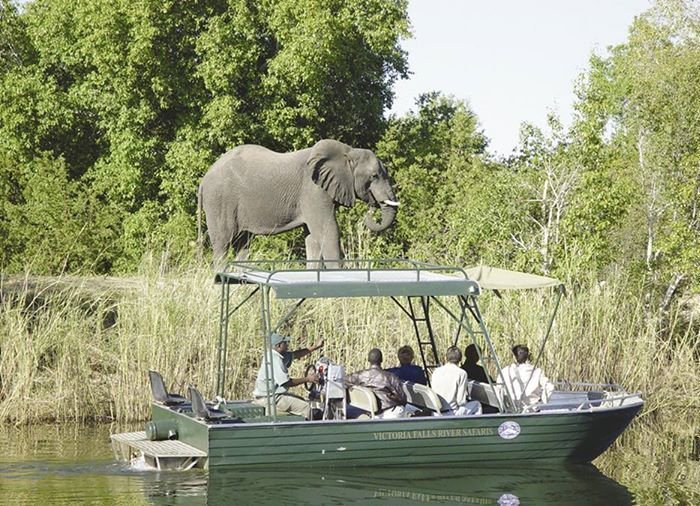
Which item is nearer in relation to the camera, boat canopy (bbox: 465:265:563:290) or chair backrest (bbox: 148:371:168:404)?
chair backrest (bbox: 148:371:168:404)

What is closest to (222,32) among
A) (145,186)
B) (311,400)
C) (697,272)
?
(145,186)

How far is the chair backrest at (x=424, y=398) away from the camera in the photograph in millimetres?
16438

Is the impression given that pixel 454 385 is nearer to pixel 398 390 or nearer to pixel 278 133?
pixel 398 390

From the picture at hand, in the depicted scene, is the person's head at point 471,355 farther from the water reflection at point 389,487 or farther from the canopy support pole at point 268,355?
→ the canopy support pole at point 268,355

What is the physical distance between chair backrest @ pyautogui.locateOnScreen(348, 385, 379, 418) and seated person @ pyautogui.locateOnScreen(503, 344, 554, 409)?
5.89ft

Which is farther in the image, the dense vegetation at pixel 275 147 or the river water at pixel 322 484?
the dense vegetation at pixel 275 147

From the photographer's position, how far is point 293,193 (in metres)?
24.5

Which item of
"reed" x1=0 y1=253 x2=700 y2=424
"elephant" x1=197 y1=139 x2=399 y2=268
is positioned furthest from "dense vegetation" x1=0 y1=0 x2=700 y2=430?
"elephant" x1=197 y1=139 x2=399 y2=268

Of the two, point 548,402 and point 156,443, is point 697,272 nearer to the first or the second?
point 548,402

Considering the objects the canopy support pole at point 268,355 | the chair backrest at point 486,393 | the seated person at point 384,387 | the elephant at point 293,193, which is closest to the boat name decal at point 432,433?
the seated person at point 384,387

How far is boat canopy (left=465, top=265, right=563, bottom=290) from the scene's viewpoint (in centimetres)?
1770

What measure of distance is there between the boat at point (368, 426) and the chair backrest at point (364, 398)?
11mm

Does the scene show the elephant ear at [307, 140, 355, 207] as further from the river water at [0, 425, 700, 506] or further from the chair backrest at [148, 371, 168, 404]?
the chair backrest at [148, 371, 168, 404]

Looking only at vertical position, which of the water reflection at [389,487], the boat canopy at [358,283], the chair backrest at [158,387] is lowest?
the water reflection at [389,487]
